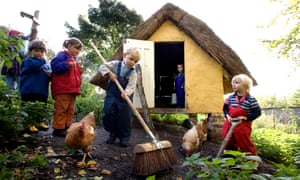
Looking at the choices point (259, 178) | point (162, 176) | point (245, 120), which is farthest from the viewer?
point (245, 120)

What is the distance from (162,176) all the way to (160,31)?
386 cm

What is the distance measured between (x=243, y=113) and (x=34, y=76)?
2.98m

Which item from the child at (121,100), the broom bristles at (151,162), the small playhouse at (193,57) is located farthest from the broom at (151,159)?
the small playhouse at (193,57)

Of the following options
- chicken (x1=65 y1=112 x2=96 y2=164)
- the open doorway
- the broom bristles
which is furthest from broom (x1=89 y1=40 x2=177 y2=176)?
the open doorway

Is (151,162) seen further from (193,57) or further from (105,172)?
(193,57)

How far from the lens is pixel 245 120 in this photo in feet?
12.6

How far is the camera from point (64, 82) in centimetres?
390

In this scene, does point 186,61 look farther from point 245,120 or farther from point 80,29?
point 80,29

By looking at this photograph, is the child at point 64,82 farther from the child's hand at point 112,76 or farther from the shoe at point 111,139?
the shoe at point 111,139

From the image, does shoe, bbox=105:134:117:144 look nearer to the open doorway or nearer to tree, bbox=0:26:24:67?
tree, bbox=0:26:24:67

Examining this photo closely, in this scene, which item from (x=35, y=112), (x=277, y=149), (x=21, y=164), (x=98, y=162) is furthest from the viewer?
(x=277, y=149)

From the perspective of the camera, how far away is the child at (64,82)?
3877mm

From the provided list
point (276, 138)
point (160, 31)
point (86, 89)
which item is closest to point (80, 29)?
point (86, 89)

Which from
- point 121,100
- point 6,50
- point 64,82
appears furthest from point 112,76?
point 6,50
